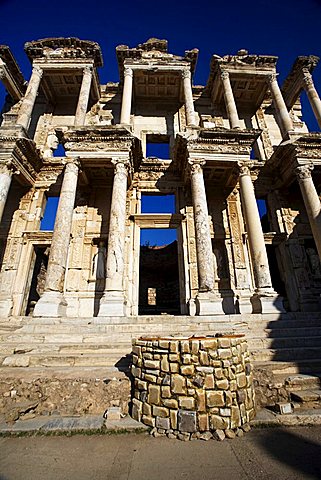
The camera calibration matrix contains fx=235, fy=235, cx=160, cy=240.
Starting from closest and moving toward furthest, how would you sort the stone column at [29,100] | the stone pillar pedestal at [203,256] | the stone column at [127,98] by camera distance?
1. the stone pillar pedestal at [203,256]
2. the stone column at [29,100]
3. the stone column at [127,98]

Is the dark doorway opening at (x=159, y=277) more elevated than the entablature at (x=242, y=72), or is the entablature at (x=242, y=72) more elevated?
the entablature at (x=242, y=72)

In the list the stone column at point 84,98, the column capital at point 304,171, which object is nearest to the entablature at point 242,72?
the column capital at point 304,171

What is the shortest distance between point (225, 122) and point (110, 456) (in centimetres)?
1784

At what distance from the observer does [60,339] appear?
7012 mm

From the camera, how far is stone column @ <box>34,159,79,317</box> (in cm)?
879

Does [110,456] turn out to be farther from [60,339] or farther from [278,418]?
[60,339]

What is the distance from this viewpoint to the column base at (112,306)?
28.7 feet

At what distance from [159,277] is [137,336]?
1399 cm

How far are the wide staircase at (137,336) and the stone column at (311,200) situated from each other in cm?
370

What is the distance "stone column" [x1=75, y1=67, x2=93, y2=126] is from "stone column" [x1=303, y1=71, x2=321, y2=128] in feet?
44.6

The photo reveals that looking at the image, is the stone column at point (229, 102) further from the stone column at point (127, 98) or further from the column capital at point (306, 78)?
the stone column at point (127, 98)

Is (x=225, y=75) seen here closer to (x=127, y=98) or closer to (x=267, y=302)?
(x=127, y=98)

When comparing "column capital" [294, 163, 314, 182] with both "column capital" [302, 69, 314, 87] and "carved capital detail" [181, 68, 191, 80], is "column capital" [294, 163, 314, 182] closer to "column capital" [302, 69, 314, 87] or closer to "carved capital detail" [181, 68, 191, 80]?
"column capital" [302, 69, 314, 87]

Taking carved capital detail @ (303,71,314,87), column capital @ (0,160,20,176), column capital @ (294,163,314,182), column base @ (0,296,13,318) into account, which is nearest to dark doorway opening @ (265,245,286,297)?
column capital @ (294,163,314,182)
